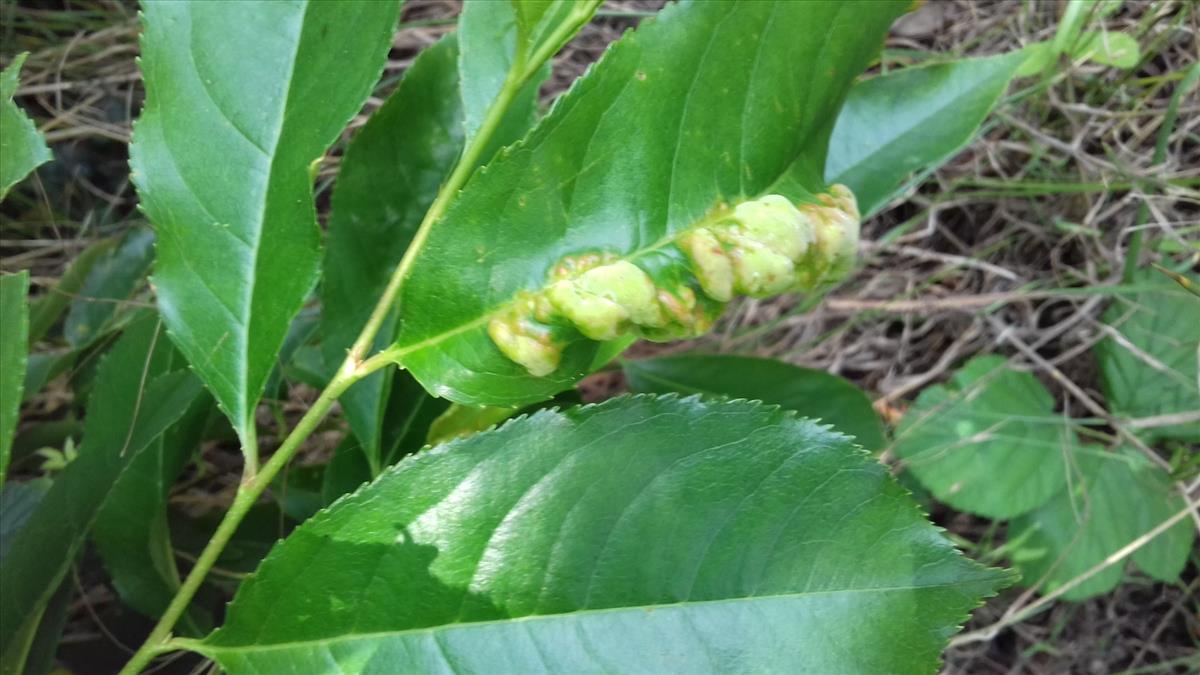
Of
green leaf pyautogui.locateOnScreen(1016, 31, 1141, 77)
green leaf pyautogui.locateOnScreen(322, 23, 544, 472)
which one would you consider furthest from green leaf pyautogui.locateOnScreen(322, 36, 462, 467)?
green leaf pyautogui.locateOnScreen(1016, 31, 1141, 77)

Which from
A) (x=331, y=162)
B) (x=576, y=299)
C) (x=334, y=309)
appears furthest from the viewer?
(x=331, y=162)

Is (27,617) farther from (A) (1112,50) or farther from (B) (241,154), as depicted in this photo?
(A) (1112,50)

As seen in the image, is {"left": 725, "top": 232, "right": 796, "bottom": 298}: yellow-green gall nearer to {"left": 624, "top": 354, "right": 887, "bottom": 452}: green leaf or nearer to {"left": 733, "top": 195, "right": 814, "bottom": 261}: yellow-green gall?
{"left": 733, "top": 195, "right": 814, "bottom": 261}: yellow-green gall

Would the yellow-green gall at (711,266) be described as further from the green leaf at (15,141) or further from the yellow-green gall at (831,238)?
the green leaf at (15,141)

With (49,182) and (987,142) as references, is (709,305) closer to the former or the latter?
(987,142)

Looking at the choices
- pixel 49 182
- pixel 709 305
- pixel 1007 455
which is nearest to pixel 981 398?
pixel 1007 455

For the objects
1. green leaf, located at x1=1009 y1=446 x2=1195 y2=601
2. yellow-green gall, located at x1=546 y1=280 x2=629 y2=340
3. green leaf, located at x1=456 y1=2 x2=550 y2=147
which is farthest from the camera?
green leaf, located at x1=1009 y1=446 x2=1195 y2=601

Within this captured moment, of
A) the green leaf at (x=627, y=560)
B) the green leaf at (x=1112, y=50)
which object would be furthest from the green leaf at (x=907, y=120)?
the green leaf at (x=627, y=560)
